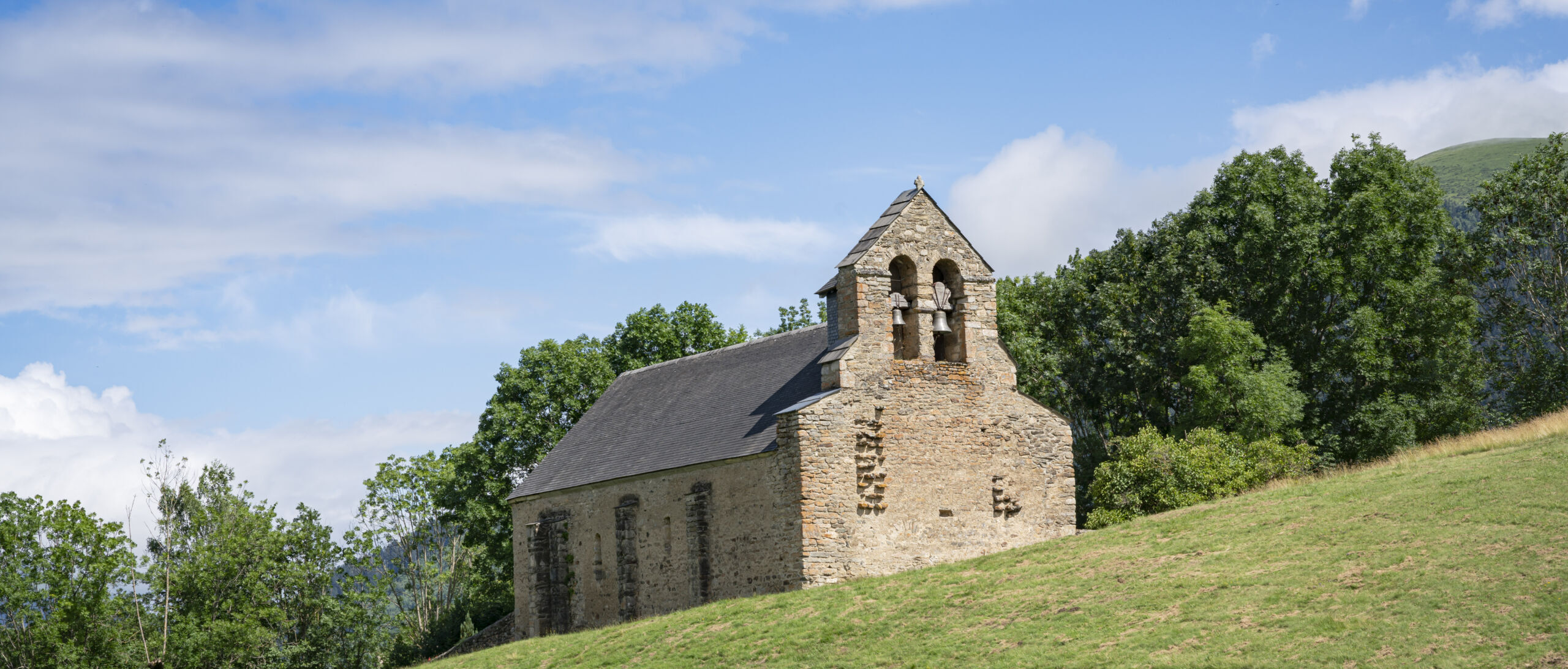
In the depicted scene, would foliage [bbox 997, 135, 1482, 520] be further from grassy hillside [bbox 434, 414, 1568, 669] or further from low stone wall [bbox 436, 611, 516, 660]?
low stone wall [bbox 436, 611, 516, 660]

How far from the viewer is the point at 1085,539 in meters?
28.7

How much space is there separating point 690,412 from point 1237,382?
59.3 feet

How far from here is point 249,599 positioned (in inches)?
1955

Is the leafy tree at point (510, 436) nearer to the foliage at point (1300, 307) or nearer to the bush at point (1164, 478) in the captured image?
the foliage at point (1300, 307)

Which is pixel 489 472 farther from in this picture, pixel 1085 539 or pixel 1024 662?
pixel 1024 662

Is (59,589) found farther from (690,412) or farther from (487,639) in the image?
(690,412)

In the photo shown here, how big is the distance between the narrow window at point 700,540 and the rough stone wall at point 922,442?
362cm

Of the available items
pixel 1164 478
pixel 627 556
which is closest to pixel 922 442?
pixel 1164 478

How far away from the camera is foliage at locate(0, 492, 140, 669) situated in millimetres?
42938

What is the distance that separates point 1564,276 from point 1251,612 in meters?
32.8

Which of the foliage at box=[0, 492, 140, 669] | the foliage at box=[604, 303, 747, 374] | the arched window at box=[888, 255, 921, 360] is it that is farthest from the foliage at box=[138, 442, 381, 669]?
the arched window at box=[888, 255, 921, 360]

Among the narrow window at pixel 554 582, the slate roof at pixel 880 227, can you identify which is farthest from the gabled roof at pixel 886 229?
the narrow window at pixel 554 582

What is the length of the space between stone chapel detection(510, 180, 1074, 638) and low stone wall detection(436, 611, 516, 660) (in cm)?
716

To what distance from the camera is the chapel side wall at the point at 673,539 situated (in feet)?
97.3
